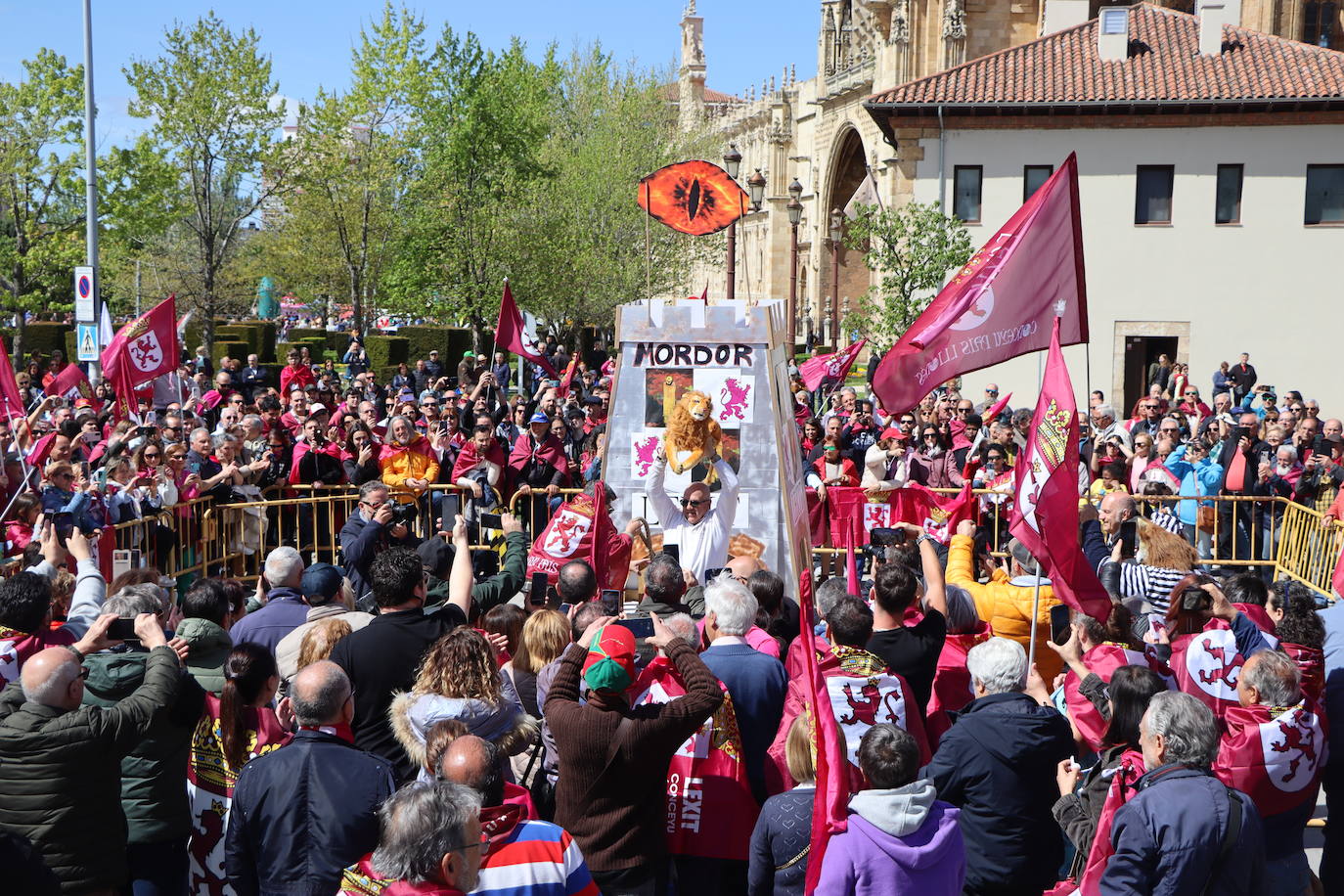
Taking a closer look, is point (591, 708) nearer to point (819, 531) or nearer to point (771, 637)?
point (771, 637)

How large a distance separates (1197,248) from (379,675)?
28.0m

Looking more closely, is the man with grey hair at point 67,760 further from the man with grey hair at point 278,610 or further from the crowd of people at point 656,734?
the man with grey hair at point 278,610

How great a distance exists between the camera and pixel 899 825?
4.18 meters

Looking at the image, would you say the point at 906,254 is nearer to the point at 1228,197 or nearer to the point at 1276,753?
the point at 1228,197

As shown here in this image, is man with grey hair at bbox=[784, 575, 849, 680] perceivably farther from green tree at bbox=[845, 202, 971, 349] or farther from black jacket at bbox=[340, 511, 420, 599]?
green tree at bbox=[845, 202, 971, 349]

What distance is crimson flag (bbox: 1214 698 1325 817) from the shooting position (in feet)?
17.6

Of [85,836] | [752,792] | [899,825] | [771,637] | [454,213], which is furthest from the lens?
[454,213]

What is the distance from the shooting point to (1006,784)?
4977 millimetres

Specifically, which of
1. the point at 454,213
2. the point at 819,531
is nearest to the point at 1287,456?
the point at 819,531

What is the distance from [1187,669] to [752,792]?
7.50 feet

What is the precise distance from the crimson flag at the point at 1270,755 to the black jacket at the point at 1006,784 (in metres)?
0.86

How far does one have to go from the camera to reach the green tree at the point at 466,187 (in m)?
36.9

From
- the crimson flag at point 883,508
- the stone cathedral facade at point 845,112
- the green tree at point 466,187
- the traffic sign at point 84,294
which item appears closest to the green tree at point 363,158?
the green tree at point 466,187

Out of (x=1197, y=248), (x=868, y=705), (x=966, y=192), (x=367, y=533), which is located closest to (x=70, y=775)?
(x=868, y=705)
